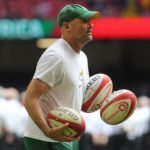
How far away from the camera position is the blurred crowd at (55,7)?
17328 millimetres

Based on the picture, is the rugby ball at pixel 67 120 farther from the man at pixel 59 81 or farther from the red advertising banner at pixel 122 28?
the red advertising banner at pixel 122 28

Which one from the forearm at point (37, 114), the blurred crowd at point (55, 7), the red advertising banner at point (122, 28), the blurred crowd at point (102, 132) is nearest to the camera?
the forearm at point (37, 114)

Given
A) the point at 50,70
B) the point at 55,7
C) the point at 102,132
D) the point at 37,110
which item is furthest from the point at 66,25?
the point at 55,7

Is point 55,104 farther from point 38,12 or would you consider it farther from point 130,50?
point 130,50

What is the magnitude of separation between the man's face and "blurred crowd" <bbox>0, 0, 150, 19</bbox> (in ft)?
39.9

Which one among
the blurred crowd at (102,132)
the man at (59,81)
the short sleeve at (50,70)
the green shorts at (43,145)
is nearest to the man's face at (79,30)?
the man at (59,81)

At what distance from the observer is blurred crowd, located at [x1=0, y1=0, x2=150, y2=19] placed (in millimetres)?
17328

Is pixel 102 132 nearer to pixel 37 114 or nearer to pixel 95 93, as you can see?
pixel 95 93

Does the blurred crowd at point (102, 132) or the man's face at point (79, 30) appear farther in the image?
the blurred crowd at point (102, 132)

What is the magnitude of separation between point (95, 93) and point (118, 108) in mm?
224

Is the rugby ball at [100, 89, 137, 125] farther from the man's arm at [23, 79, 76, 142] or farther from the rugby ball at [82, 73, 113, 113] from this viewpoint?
the man's arm at [23, 79, 76, 142]

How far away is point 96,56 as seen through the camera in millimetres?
19750

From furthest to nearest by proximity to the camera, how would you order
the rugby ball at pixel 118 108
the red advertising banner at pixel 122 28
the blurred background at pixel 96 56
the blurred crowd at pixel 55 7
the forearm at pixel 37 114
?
the blurred crowd at pixel 55 7 < the red advertising banner at pixel 122 28 < the blurred background at pixel 96 56 < the rugby ball at pixel 118 108 < the forearm at pixel 37 114

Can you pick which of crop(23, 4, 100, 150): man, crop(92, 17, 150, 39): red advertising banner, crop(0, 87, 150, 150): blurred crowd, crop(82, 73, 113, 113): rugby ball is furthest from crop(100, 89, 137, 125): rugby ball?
crop(92, 17, 150, 39): red advertising banner
